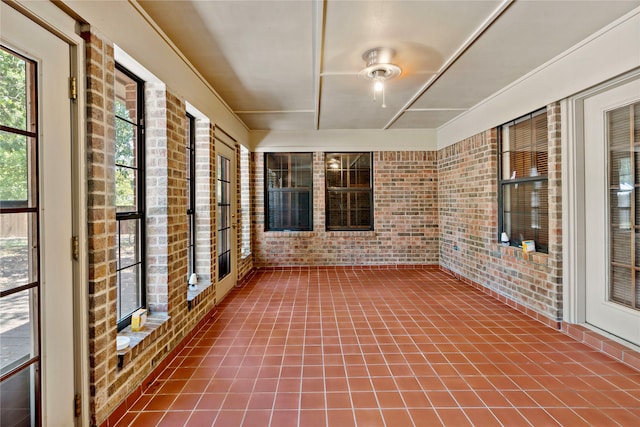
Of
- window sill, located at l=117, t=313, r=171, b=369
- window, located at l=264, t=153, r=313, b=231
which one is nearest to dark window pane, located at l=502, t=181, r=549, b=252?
window, located at l=264, t=153, r=313, b=231

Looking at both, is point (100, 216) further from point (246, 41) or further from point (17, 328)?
point (246, 41)

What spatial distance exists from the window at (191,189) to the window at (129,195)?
0.91 m

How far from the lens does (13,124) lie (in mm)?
1287

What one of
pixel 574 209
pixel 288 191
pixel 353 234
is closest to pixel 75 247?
pixel 574 209

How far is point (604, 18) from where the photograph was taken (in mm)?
2262

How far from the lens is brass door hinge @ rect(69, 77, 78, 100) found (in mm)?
1526

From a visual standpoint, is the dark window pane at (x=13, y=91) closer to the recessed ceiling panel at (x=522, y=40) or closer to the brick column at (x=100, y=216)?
the brick column at (x=100, y=216)

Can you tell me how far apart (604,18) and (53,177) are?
3669 mm

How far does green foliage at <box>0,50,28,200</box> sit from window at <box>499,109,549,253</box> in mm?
4109

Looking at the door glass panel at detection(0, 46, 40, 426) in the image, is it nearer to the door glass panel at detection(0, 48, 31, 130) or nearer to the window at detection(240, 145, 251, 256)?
the door glass panel at detection(0, 48, 31, 130)

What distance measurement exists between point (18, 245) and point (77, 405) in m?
0.88

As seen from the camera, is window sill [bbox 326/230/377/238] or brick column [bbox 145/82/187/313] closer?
brick column [bbox 145/82/187/313]

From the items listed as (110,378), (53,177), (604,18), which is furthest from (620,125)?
(110,378)

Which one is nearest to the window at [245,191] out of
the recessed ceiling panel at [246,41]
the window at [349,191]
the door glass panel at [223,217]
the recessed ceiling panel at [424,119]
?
the door glass panel at [223,217]
